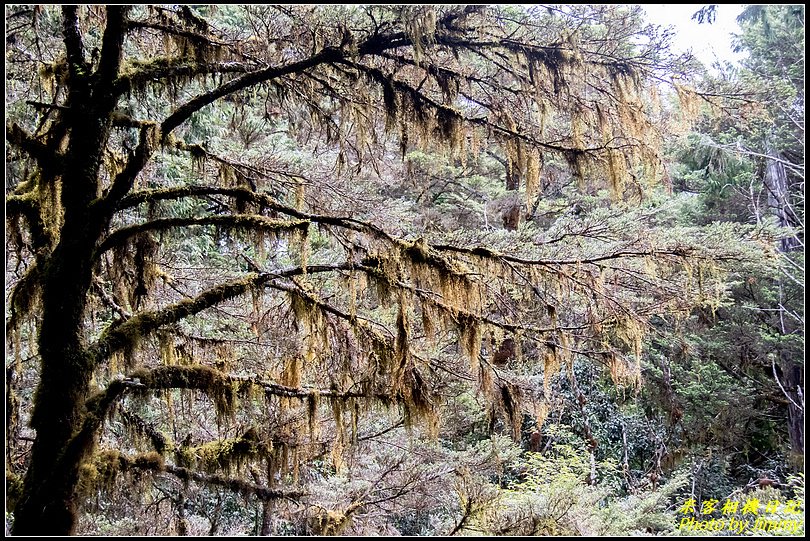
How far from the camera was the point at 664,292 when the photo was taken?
3.85 meters

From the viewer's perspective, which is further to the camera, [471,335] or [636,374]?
[636,374]

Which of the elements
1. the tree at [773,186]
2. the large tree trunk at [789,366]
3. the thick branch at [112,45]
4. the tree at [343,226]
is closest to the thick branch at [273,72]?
the tree at [343,226]

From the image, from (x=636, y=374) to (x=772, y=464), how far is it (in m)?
10.3

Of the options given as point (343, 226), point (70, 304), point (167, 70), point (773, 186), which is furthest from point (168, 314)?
point (773, 186)

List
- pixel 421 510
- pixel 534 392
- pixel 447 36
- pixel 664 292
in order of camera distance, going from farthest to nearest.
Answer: pixel 421 510 → pixel 534 392 → pixel 664 292 → pixel 447 36

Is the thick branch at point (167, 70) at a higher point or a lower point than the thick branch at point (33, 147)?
higher

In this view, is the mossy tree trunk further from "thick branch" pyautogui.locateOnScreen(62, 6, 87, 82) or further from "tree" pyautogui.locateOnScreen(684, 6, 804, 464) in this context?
"tree" pyautogui.locateOnScreen(684, 6, 804, 464)

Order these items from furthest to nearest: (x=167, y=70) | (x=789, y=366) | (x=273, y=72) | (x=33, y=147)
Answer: (x=789, y=366) → (x=167, y=70) → (x=33, y=147) → (x=273, y=72)

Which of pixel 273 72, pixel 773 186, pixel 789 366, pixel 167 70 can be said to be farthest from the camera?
pixel 773 186

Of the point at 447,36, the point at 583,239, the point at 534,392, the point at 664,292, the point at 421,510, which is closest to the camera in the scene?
the point at 447,36

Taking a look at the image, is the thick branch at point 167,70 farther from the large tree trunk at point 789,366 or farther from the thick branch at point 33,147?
the large tree trunk at point 789,366

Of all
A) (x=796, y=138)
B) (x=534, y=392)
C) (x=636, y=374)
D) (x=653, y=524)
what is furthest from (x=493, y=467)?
(x=796, y=138)

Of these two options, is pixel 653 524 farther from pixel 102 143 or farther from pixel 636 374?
pixel 102 143

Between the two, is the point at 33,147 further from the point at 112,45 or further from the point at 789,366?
the point at 789,366
